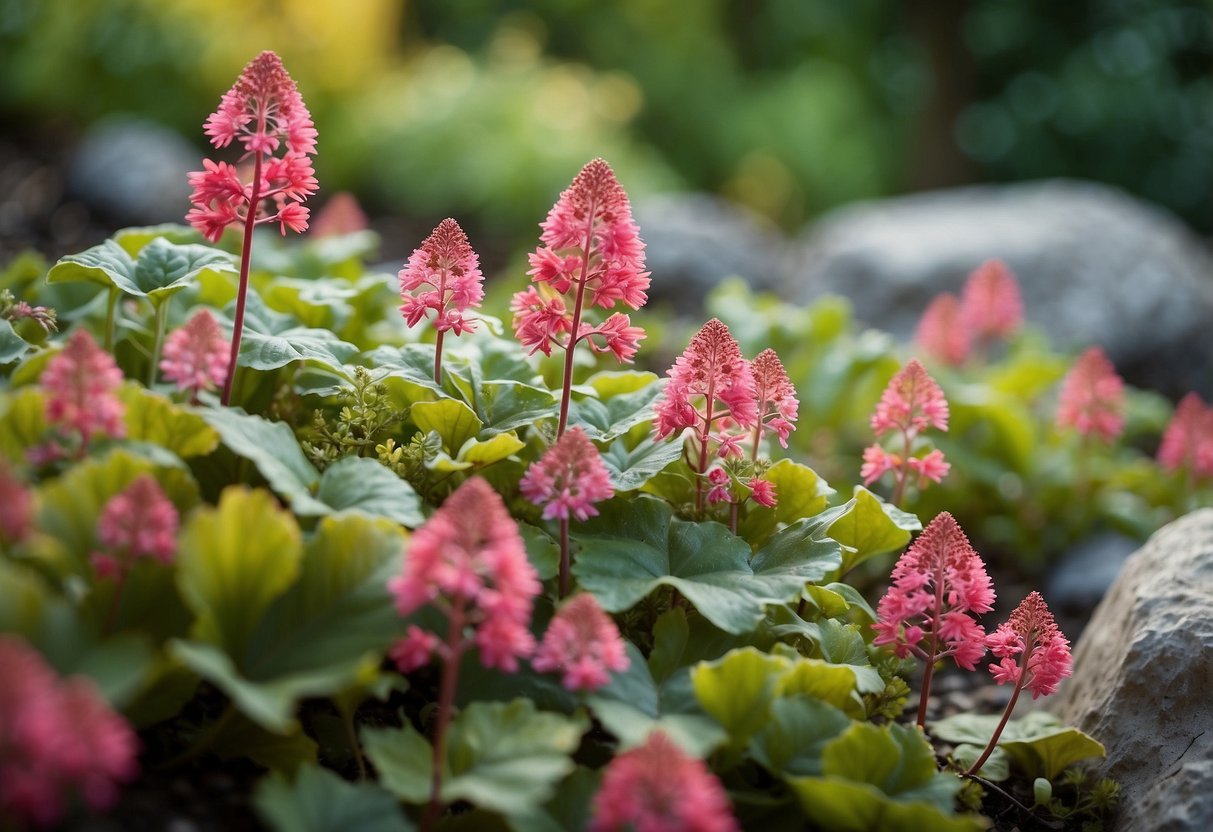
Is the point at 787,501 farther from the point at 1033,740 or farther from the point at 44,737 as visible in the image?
the point at 44,737

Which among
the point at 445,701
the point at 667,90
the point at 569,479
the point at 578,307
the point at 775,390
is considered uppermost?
the point at 667,90

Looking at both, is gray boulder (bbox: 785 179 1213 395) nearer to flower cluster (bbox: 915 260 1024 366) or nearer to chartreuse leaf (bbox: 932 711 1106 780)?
flower cluster (bbox: 915 260 1024 366)

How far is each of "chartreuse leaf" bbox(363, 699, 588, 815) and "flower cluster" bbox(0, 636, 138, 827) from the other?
1.15ft

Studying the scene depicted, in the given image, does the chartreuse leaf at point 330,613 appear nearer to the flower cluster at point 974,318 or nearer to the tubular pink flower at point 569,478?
the tubular pink flower at point 569,478

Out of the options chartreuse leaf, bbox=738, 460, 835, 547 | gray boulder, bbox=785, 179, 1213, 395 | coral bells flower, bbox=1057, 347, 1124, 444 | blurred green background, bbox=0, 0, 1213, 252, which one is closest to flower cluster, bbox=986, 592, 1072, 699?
chartreuse leaf, bbox=738, 460, 835, 547

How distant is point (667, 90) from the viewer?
9.91 m

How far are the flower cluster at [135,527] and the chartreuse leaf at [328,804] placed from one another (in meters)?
0.32

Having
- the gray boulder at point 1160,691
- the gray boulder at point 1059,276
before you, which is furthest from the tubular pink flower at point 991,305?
the gray boulder at point 1160,691

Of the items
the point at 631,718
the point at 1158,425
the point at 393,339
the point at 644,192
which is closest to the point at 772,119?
the point at 644,192

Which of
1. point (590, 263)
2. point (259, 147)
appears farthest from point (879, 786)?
point (259, 147)

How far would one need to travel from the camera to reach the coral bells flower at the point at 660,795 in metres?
1.26

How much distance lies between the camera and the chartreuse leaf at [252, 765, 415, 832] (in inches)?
51.1

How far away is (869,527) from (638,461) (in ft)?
1.46

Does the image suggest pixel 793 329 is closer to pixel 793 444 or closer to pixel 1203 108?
pixel 793 444
